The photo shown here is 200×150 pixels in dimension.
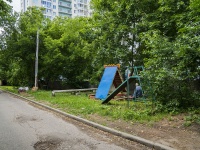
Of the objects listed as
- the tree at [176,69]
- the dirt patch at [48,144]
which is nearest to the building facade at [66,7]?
the tree at [176,69]

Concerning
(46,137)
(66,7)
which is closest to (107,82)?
(46,137)

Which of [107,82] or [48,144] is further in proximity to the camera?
[107,82]

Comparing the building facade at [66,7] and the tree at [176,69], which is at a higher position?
the building facade at [66,7]

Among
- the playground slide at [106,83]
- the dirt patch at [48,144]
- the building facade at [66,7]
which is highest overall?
the building facade at [66,7]

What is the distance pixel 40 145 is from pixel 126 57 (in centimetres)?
1059

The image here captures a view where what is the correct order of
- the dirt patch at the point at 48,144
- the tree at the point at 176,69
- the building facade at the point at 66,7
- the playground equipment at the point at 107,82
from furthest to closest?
the building facade at the point at 66,7
the playground equipment at the point at 107,82
the tree at the point at 176,69
the dirt patch at the point at 48,144

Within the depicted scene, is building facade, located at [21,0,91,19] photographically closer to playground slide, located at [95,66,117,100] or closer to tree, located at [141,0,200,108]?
playground slide, located at [95,66,117,100]

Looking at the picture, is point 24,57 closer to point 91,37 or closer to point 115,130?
point 91,37

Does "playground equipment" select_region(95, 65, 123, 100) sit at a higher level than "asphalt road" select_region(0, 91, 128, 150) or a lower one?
higher

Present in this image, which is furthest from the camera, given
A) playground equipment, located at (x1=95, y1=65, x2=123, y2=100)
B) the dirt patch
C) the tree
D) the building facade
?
the building facade

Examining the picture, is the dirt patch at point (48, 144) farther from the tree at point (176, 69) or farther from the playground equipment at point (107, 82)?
the playground equipment at point (107, 82)

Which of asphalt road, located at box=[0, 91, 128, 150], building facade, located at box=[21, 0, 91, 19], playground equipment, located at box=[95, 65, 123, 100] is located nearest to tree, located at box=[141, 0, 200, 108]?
asphalt road, located at box=[0, 91, 128, 150]

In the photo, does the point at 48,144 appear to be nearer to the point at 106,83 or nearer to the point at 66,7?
the point at 106,83

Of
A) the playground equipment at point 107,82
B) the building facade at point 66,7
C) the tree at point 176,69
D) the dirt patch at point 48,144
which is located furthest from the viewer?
the building facade at point 66,7
